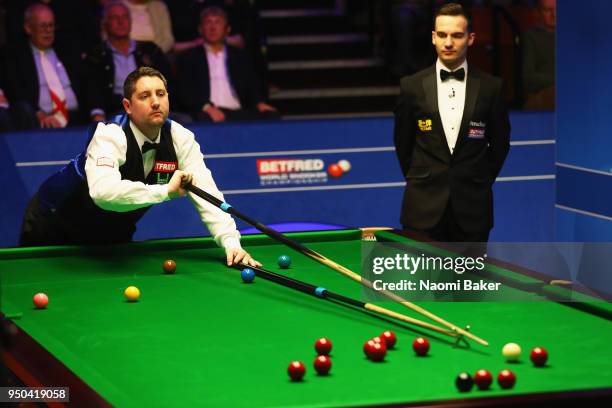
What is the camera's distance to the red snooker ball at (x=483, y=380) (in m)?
2.95

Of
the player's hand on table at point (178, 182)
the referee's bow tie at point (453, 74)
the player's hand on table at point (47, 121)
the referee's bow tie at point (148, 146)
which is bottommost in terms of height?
the player's hand on table at point (47, 121)

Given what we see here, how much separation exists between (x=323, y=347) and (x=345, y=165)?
4732 millimetres

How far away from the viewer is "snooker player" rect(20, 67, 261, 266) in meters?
4.78

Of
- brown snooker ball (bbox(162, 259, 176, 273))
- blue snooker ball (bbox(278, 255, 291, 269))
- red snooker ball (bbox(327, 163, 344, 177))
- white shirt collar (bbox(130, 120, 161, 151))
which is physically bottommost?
red snooker ball (bbox(327, 163, 344, 177))

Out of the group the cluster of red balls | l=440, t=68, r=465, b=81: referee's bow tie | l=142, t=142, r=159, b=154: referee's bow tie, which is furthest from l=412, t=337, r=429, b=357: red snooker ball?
l=440, t=68, r=465, b=81: referee's bow tie

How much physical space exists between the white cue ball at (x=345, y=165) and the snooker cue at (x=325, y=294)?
327 centimetres

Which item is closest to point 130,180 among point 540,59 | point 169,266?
point 169,266

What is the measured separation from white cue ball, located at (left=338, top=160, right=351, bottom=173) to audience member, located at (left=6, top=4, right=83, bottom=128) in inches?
72.2

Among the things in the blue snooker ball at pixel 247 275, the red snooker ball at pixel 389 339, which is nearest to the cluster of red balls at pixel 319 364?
the red snooker ball at pixel 389 339

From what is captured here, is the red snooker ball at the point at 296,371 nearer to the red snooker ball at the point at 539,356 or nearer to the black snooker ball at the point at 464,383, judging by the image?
the black snooker ball at the point at 464,383

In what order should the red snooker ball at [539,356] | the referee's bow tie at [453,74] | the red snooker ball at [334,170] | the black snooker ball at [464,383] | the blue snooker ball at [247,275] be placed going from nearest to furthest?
the black snooker ball at [464,383] → the red snooker ball at [539,356] → the blue snooker ball at [247,275] → the referee's bow tie at [453,74] → the red snooker ball at [334,170]

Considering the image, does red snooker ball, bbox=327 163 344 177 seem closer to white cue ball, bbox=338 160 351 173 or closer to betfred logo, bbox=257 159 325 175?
white cue ball, bbox=338 160 351 173

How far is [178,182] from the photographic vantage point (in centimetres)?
475

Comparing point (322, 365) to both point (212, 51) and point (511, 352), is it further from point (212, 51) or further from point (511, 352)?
point (212, 51)
